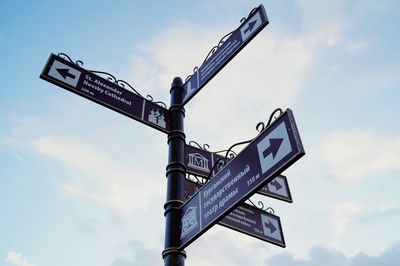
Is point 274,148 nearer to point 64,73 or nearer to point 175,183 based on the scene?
A: point 175,183

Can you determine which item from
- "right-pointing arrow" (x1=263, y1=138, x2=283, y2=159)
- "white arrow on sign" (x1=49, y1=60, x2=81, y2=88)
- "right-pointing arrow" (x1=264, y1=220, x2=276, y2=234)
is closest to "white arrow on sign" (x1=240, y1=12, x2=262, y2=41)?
"right-pointing arrow" (x1=263, y1=138, x2=283, y2=159)

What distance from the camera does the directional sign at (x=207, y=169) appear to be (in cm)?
439

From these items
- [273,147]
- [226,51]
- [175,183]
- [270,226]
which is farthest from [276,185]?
[273,147]

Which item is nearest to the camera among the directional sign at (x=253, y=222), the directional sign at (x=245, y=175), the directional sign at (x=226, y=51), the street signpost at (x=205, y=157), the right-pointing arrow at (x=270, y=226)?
the directional sign at (x=245, y=175)

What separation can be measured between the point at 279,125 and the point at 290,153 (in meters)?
0.32

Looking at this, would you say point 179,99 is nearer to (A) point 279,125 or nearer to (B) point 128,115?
(B) point 128,115

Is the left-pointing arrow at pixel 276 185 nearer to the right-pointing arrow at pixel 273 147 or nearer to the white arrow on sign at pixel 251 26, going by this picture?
the white arrow on sign at pixel 251 26

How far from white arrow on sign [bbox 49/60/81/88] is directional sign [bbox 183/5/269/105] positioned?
4.61 feet

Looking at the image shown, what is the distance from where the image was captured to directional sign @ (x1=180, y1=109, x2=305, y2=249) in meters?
2.51

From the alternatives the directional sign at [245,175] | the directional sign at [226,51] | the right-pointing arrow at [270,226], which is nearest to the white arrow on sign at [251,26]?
the directional sign at [226,51]

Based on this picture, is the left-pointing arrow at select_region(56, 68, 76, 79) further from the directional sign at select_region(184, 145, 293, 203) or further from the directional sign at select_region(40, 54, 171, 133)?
the directional sign at select_region(184, 145, 293, 203)

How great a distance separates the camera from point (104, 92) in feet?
13.9

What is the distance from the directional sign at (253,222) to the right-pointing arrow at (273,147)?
135cm

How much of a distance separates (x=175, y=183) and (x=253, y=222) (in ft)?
3.42
